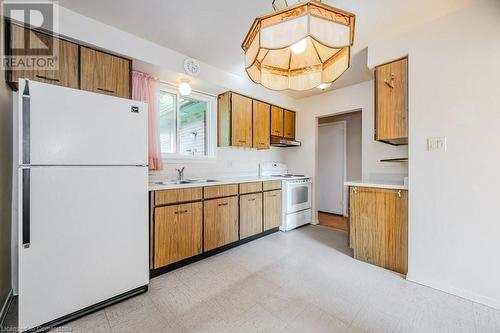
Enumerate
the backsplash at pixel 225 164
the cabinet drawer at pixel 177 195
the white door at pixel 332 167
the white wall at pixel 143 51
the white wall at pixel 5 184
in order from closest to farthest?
the white wall at pixel 5 184 < the white wall at pixel 143 51 < the cabinet drawer at pixel 177 195 < the backsplash at pixel 225 164 < the white door at pixel 332 167

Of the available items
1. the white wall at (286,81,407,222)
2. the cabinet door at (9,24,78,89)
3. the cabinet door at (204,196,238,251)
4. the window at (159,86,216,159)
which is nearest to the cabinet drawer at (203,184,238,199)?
the cabinet door at (204,196,238,251)

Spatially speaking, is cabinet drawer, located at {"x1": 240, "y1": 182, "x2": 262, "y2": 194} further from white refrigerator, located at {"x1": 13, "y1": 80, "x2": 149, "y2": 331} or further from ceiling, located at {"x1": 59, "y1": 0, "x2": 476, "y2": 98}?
ceiling, located at {"x1": 59, "y1": 0, "x2": 476, "y2": 98}

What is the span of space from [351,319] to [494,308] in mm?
1229

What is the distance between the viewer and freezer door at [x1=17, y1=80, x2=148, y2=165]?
1.42 m

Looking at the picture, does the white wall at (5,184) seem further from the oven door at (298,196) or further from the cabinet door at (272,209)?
the oven door at (298,196)

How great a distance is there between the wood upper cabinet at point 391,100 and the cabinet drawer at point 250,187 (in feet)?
5.56

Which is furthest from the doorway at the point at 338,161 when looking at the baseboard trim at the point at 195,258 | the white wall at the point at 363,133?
the baseboard trim at the point at 195,258

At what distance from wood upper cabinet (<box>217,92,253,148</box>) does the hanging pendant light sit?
1685 mm

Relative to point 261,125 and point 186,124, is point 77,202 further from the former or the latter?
point 261,125

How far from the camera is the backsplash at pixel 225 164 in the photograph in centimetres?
288

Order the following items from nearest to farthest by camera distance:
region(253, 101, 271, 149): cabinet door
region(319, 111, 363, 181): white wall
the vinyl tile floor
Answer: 1. the vinyl tile floor
2. region(253, 101, 271, 149): cabinet door
3. region(319, 111, 363, 181): white wall

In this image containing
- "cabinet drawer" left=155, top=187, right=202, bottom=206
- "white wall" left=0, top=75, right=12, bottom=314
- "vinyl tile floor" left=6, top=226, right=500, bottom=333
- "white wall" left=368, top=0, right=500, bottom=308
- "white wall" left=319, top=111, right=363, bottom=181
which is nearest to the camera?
"vinyl tile floor" left=6, top=226, right=500, bottom=333

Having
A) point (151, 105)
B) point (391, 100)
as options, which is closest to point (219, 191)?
point (151, 105)

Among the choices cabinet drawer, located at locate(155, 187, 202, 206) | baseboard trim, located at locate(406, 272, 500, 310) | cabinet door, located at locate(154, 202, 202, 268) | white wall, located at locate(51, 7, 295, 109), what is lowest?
baseboard trim, located at locate(406, 272, 500, 310)
